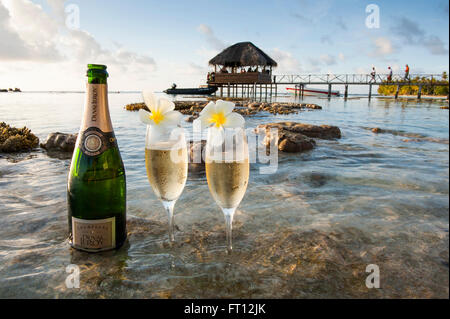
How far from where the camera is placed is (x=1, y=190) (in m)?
3.41

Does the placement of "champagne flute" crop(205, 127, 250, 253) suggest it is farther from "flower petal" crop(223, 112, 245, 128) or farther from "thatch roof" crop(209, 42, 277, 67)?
"thatch roof" crop(209, 42, 277, 67)

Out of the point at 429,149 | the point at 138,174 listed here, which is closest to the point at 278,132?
the point at 429,149

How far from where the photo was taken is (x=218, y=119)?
121cm

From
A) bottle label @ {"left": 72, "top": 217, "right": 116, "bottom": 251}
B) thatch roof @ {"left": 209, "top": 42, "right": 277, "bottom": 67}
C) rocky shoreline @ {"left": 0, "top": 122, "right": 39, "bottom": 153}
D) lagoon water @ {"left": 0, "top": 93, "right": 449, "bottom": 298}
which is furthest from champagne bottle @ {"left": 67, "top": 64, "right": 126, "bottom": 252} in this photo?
thatch roof @ {"left": 209, "top": 42, "right": 277, "bottom": 67}

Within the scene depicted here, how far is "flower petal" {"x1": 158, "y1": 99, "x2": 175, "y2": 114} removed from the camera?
1332mm

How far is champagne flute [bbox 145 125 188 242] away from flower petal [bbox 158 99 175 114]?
0.29ft

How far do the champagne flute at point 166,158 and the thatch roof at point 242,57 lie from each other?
35.8m

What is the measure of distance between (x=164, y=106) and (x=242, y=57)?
36.7m

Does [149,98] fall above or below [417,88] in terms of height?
below

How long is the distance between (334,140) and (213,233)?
630 centimetres

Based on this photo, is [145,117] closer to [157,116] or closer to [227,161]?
[157,116]

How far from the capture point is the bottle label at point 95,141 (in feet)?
5.83

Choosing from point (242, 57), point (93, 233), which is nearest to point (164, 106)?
point (93, 233)
